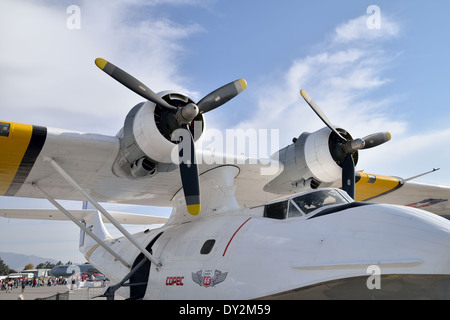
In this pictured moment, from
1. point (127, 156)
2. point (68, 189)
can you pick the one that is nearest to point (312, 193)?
point (127, 156)

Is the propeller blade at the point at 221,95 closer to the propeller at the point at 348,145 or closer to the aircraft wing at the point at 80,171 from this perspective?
the aircraft wing at the point at 80,171

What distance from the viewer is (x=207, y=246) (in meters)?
6.56

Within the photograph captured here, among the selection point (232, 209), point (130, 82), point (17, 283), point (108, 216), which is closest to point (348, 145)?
point (232, 209)

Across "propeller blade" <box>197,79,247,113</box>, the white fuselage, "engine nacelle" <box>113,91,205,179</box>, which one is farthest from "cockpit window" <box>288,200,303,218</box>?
"propeller blade" <box>197,79,247,113</box>

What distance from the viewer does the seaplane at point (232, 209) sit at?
433cm

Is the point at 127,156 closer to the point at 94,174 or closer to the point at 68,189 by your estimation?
→ the point at 94,174

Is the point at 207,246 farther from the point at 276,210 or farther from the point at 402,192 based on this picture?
the point at 402,192

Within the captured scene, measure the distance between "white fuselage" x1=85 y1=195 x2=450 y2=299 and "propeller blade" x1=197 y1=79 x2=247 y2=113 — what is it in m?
2.32

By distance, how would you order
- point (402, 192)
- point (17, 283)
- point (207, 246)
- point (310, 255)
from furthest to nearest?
point (17, 283) < point (402, 192) < point (207, 246) < point (310, 255)

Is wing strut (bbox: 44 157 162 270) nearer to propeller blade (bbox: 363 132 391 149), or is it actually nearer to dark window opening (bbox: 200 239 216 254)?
dark window opening (bbox: 200 239 216 254)

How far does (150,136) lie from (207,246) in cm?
233

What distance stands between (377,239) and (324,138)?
15.7 feet

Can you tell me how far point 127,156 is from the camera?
7.52 metres

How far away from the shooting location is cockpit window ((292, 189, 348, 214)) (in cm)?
582
